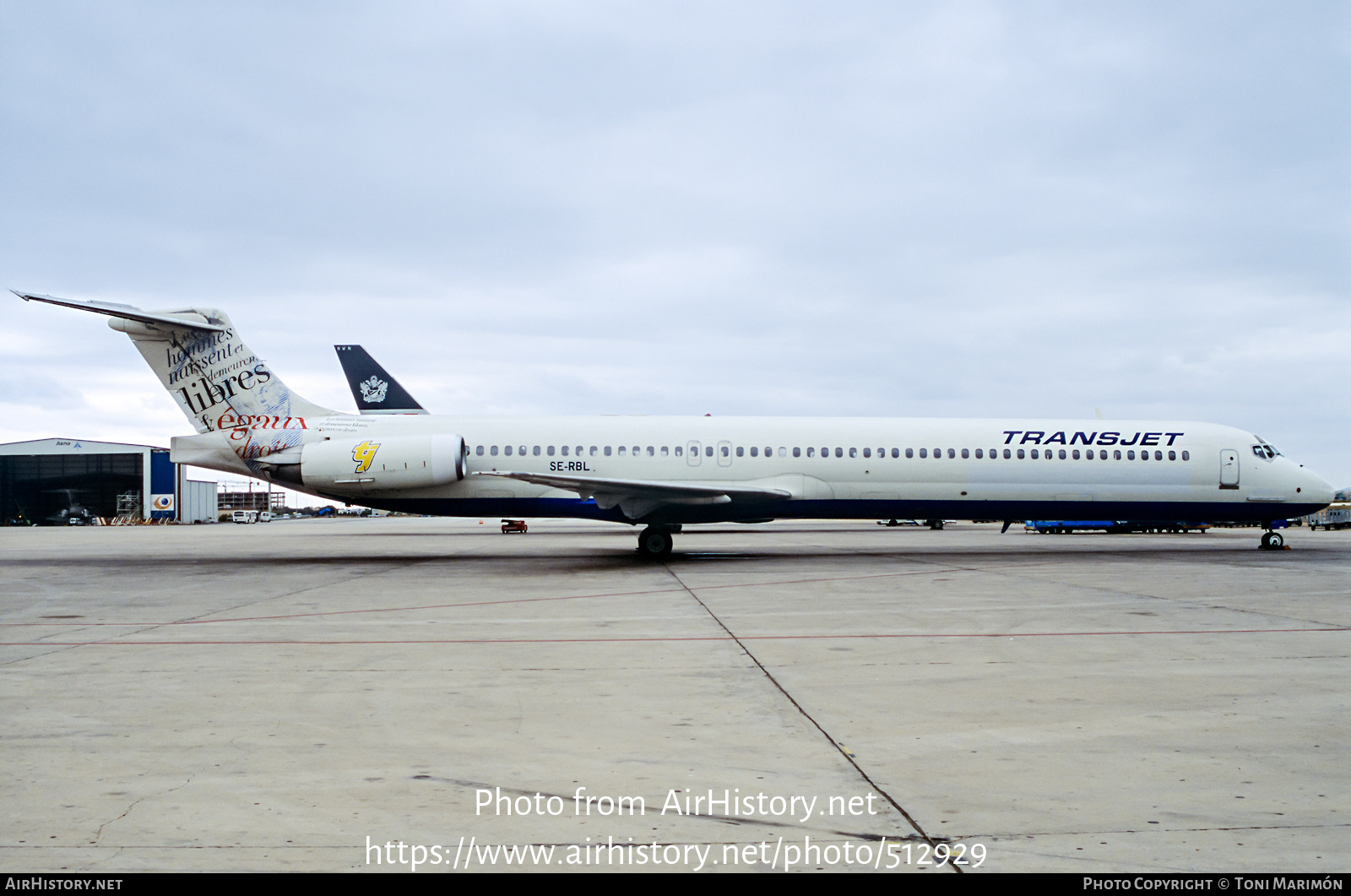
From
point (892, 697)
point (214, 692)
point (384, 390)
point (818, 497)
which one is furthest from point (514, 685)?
point (384, 390)

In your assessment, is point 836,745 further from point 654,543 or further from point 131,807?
point 654,543

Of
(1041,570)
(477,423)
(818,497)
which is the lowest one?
(1041,570)

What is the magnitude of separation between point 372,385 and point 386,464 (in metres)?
12.5

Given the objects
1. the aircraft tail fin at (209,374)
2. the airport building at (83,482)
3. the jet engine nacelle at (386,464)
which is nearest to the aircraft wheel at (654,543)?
the jet engine nacelle at (386,464)

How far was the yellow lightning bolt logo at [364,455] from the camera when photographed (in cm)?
1798

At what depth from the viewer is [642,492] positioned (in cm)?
1709

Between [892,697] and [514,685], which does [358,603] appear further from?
[892,697]

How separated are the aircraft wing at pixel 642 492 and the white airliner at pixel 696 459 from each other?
3.3 inches

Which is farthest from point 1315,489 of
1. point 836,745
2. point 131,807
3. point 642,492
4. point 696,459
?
point 131,807

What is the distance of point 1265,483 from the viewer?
1981 cm


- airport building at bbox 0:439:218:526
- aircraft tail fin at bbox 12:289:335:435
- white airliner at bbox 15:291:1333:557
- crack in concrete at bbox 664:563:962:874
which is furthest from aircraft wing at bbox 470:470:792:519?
airport building at bbox 0:439:218:526
